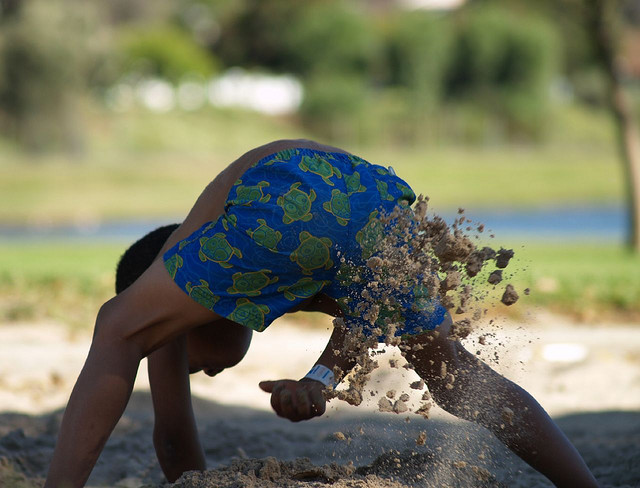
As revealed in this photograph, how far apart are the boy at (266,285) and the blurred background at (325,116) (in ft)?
15.7

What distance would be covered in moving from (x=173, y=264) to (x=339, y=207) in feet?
1.44

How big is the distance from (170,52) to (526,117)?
1580 centimetres

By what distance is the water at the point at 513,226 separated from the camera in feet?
52.9

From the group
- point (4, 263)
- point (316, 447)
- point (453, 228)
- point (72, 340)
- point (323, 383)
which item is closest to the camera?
point (323, 383)

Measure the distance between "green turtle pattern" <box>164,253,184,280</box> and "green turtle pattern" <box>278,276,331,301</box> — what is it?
261mm

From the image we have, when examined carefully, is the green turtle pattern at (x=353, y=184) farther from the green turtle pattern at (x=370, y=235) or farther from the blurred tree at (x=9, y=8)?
the blurred tree at (x=9, y=8)

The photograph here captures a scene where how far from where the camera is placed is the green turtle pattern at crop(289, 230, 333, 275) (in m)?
2.14

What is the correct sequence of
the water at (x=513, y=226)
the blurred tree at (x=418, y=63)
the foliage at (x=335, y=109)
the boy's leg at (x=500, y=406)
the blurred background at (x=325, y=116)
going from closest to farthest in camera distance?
1. the boy's leg at (x=500, y=406)
2. the blurred background at (x=325, y=116)
3. the water at (x=513, y=226)
4. the foliage at (x=335, y=109)
5. the blurred tree at (x=418, y=63)

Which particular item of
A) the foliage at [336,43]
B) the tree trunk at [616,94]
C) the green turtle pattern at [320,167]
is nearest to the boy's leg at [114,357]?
the green turtle pattern at [320,167]

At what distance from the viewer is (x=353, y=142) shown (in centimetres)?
3059

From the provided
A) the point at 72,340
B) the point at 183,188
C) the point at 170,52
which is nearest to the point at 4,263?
the point at 72,340

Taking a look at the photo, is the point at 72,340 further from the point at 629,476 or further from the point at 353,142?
the point at 353,142

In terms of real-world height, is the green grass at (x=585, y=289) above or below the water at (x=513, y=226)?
below

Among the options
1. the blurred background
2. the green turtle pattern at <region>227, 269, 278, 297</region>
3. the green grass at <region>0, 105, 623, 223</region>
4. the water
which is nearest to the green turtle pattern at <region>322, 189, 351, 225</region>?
the green turtle pattern at <region>227, 269, 278, 297</region>
